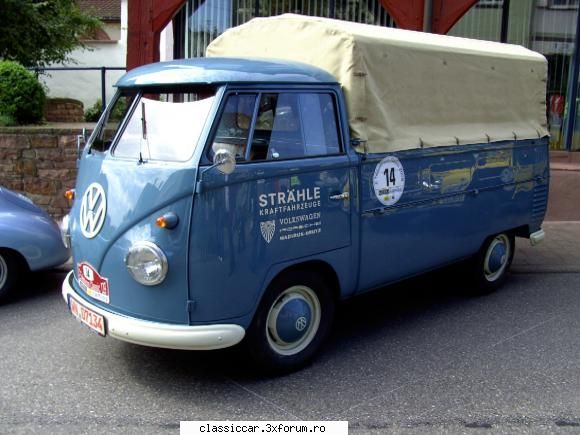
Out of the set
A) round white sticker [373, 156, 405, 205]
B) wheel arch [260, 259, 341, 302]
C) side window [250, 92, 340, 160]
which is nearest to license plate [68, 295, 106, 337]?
wheel arch [260, 259, 341, 302]

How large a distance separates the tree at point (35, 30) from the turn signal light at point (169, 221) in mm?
9728

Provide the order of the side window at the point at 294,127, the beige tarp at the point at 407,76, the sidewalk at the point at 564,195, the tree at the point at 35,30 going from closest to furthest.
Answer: the side window at the point at 294,127 → the beige tarp at the point at 407,76 → the sidewalk at the point at 564,195 → the tree at the point at 35,30

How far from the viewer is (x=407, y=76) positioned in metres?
5.14

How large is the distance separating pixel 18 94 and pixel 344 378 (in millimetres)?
7104

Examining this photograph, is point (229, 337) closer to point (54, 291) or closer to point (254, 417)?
point (254, 417)

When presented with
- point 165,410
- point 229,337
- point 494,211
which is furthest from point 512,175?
point 165,410

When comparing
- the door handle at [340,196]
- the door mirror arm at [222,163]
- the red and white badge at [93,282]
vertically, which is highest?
the door mirror arm at [222,163]

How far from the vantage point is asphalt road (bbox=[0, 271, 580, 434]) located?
3.78 meters

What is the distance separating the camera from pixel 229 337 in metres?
3.82

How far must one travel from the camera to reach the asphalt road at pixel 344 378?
12.4ft

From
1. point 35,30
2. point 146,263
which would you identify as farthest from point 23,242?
point 35,30

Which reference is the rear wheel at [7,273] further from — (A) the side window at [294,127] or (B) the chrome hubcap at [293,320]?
(A) the side window at [294,127]

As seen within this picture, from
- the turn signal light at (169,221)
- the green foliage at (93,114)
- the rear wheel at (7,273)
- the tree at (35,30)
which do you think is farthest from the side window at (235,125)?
the green foliage at (93,114)

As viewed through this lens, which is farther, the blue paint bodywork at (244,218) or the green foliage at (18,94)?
the green foliage at (18,94)
